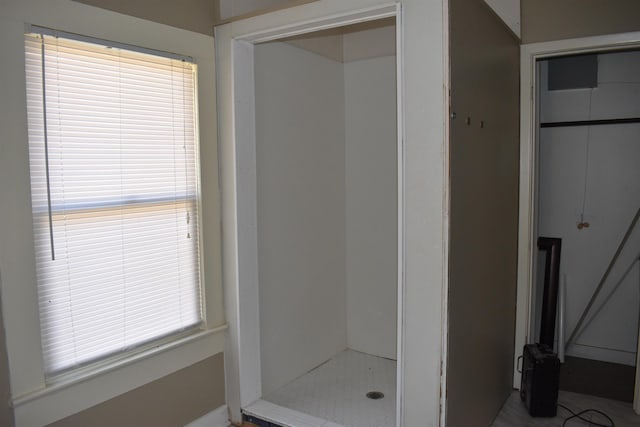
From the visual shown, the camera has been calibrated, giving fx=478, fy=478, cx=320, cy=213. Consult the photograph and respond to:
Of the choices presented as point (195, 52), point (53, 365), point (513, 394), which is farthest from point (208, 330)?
point (513, 394)

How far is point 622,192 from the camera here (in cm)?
349

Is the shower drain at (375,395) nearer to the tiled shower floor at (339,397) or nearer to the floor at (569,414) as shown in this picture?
the tiled shower floor at (339,397)

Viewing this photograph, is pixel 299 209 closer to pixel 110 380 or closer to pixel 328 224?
pixel 328 224

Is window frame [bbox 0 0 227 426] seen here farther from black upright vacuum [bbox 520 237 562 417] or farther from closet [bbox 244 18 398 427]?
black upright vacuum [bbox 520 237 562 417]

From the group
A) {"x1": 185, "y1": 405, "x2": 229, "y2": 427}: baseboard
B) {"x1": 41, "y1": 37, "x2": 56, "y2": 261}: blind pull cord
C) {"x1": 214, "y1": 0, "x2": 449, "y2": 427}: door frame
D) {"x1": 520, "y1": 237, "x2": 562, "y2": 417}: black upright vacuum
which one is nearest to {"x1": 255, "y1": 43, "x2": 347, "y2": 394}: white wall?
{"x1": 185, "y1": 405, "x2": 229, "y2": 427}: baseboard

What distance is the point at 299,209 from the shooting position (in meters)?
3.29

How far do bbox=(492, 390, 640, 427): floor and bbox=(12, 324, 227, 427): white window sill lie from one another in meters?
1.77

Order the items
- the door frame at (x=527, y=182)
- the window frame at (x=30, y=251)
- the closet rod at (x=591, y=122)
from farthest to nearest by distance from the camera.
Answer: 1. the closet rod at (x=591, y=122)
2. the door frame at (x=527, y=182)
3. the window frame at (x=30, y=251)

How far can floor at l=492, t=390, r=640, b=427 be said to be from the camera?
2797 millimetres

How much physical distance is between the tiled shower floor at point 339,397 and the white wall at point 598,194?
1605mm

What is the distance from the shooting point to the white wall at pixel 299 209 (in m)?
3.02

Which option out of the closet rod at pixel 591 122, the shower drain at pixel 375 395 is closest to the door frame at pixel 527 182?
the closet rod at pixel 591 122

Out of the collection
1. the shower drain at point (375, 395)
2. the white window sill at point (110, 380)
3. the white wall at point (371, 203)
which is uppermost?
the white wall at point (371, 203)

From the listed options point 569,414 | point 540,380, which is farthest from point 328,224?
point 569,414
